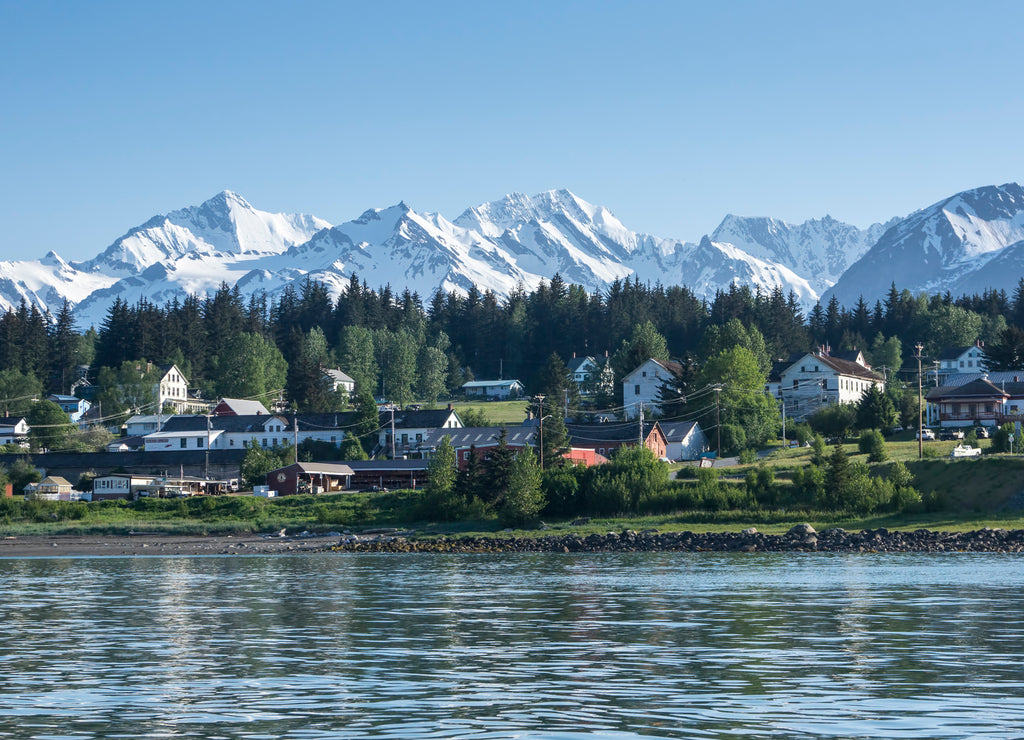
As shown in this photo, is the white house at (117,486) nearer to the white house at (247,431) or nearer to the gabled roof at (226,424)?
the white house at (247,431)

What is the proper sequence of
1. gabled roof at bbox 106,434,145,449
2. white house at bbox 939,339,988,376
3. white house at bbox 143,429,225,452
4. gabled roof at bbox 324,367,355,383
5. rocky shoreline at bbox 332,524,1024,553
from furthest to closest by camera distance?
gabled roof at bbox 324,367,355,383
white house at bbox 939,339,988,376
gabled roof at bbox 106,434,145,449
white house at bbox 143,429,225,452
rocky shoreline at bbox 332,524,1024,553

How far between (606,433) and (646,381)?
1155 inches

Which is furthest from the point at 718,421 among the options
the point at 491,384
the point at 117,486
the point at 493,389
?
the point at 493,389

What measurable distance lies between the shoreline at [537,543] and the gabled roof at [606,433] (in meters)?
37.9

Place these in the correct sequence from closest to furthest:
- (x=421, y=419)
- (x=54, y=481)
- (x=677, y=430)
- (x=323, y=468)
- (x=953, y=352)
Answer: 1. (x=323, y=468)
2. (x=54, y=481)
3. (x=677, y=430)
4. (x=421, y=419)
5. (x=953, y=352)

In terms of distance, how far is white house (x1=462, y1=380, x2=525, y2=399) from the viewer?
610ft

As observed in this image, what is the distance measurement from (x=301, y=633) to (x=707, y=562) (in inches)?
1149

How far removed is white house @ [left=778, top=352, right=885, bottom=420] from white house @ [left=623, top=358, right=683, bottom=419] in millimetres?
13657

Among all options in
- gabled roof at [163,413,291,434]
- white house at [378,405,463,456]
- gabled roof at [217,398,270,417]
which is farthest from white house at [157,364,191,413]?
white house at [378,405,463,456]

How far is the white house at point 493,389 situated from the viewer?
18588cm

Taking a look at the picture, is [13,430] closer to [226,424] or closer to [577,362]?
[226,424]

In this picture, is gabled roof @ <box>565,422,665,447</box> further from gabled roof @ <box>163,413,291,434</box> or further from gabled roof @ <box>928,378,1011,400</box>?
gabled roof @ <box>163,413,291,434</box>

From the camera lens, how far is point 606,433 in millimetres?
115250

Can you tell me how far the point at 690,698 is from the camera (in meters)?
19.7
